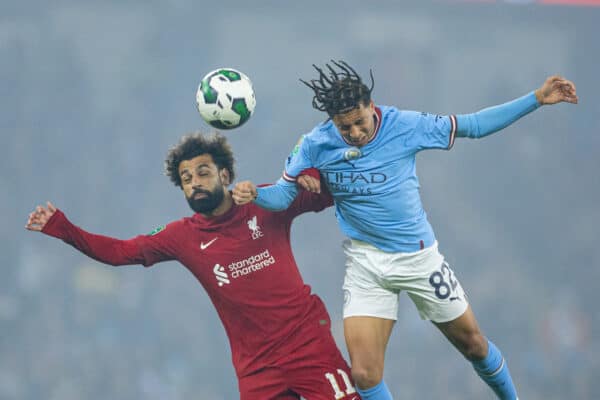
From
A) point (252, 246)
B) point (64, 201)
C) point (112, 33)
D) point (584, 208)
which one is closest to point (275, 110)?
point (112, 33)

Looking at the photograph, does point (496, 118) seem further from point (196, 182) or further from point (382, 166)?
point (196, 182)

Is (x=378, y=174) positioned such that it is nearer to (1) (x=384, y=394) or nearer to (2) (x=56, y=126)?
(1) (x=384, y=394)

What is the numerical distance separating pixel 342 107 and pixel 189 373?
8.97 metres

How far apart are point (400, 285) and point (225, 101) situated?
148 cm

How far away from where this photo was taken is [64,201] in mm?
15445

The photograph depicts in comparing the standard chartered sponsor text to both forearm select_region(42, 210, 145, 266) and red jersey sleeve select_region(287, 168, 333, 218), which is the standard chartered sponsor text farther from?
forearm select_region(42, 210, 145, 266)

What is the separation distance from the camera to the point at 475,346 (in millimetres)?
5594

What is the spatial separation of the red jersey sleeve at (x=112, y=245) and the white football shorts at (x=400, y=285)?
3.83 ft

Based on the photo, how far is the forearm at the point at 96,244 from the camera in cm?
553

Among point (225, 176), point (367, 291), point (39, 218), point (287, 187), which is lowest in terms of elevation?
point (367, 291)

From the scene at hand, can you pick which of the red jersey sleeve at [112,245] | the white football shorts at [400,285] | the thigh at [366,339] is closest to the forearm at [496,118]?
the white football shorts at [400,285]

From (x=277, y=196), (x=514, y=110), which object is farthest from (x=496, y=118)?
(x=277, y=196)

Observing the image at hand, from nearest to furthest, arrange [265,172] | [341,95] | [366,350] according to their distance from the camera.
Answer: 1. [341,95]
2. [366,350]
3. [265,172]

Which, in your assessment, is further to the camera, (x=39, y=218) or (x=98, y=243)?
(x=98, y=243)
